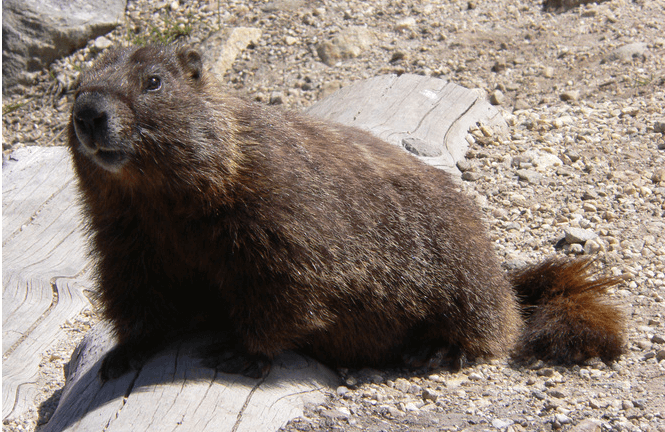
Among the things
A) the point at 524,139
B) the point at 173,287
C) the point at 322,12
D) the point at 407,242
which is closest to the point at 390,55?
the point at 322,12

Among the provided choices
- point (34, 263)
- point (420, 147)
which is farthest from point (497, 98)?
point (34, 263)

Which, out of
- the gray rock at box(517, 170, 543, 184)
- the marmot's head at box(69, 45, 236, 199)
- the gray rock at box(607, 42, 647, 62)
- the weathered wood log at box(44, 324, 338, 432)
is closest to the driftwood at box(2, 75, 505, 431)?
the weathered wood log at box(44, 324, 338, 432)

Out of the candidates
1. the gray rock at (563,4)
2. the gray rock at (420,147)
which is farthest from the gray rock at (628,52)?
the gray rock at (420,147)

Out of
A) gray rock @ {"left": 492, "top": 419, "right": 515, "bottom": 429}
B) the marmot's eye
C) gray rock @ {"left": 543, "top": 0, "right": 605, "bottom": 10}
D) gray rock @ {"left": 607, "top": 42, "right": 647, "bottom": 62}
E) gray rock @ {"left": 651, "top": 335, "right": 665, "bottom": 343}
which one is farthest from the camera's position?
gray rock @ {"left": 543, "top": 0, "right": 605, "bottom": 10}

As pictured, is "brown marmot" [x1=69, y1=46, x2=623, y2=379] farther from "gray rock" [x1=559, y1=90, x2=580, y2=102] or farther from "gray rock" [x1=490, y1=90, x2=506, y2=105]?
"gray rock" [x1=559, y1=90, x2=580, y2=102]

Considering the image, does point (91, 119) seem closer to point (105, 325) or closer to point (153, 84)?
point (153, 84)

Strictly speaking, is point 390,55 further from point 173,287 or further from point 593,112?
point 173,287

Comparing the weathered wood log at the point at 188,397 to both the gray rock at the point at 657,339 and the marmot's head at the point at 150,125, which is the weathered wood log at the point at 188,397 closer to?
the marmot's head at the point at 150,125
